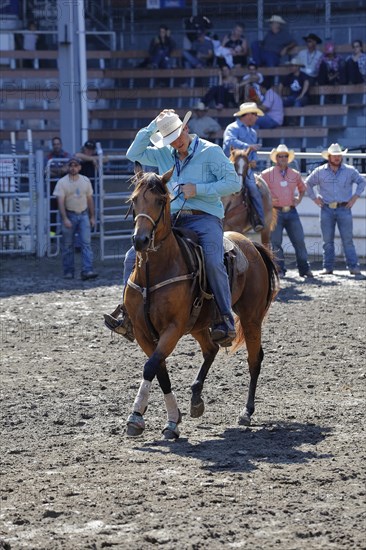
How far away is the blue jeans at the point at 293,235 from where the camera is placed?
50.3 ft

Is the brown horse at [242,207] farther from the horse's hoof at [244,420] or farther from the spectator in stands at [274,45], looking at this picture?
the spectator in stands at [274,45]

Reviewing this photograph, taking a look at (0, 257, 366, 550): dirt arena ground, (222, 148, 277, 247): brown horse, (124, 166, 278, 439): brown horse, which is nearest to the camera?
(0, 257, 366, 550): dirt arena ground

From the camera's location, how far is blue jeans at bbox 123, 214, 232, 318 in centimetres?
733

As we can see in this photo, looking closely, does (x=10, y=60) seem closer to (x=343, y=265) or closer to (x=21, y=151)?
(x=21, y=151)

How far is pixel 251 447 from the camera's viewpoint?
6859mm

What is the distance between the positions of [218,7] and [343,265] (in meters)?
10.5

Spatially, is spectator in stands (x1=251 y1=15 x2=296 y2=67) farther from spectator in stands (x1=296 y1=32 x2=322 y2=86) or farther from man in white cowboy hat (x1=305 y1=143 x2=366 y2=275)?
man in white cowboy hat (x1=305 y1=143 x2=366 y2=275)

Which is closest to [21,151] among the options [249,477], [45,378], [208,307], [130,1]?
[130,1]

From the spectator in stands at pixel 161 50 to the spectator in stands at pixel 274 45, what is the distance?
6.87 feet

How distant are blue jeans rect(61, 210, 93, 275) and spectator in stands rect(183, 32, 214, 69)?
8.66 metres

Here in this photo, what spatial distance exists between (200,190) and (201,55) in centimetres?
1693

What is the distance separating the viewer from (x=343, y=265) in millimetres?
16812

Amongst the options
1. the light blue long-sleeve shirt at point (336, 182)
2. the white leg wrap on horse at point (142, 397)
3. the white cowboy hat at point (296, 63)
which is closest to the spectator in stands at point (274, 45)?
the white cowboy hat at point (296, 63)

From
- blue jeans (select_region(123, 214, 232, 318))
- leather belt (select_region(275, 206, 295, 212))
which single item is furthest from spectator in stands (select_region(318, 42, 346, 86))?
blue jeans (select_region(123, 214, 232, 318))
